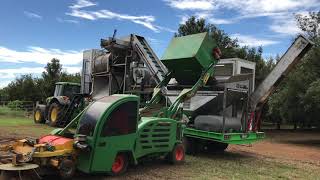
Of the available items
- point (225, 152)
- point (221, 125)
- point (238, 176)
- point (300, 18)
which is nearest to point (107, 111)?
point (238, 176)

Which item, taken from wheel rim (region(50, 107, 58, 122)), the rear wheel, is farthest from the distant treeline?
wheel rim (region(50, 107, 58, 122))

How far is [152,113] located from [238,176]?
129 inches

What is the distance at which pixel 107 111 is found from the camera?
28.2 ft

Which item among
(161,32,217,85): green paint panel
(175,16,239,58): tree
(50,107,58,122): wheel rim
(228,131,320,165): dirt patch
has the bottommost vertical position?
(228,131,320,165): dirt patch

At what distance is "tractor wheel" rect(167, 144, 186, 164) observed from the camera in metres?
10.9

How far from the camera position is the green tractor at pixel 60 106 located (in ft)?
73.1

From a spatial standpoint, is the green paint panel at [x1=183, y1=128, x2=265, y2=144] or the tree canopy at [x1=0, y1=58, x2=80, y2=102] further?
the tree canopy at [x1=0, y1=58, x2=80, y2=102]

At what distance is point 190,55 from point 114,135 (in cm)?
479

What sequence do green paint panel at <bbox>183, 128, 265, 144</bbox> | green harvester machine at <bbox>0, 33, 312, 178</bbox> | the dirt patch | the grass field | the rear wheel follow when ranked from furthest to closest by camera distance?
1. the dirt patch
2. the rear wheel
3. green paint panel at <bbox>183, 128, 265, 144</bbox>
4. the grass field
5. green harvester machine at <bbox>0, 33, 312, 178</bbox>

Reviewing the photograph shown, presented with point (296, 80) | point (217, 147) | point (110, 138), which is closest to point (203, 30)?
point (296, 80)

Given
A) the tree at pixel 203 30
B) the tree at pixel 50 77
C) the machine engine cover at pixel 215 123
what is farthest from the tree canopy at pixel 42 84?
the machine engine cover at pixel 215 123

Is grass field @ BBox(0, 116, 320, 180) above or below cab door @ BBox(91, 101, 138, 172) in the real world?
below

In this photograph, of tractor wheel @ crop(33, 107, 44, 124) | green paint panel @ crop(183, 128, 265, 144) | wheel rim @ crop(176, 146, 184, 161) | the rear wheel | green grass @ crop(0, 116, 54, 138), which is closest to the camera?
wheel rim @ crop(176, 146, 184, 161)

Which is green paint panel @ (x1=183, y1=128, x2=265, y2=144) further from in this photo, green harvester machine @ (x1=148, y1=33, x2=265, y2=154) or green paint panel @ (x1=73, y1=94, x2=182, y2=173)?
green paint panel @ (x1=73, y1=94, x2=182, y2=173)
